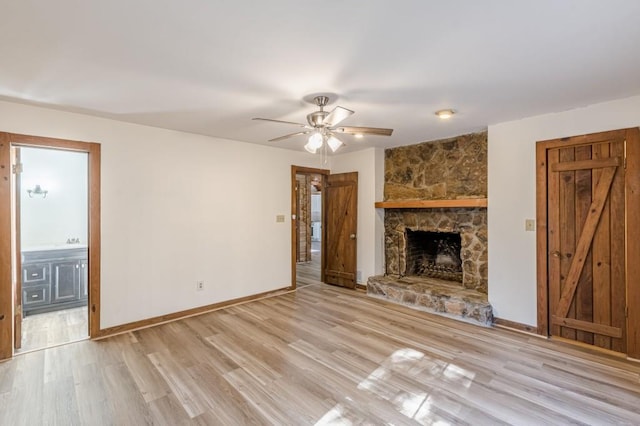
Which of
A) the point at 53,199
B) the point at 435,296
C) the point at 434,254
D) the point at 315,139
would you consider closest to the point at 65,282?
the point at 53,199

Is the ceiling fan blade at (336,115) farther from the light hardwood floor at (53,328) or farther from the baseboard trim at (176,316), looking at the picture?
the light hardwood floor at (53,328)

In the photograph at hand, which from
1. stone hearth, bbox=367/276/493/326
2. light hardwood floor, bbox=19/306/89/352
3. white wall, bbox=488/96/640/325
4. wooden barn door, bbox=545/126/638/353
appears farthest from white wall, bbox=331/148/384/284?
light hardwood floor, bbox=19/306/89/352

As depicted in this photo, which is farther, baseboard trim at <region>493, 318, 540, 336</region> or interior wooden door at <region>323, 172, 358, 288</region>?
interior wooden door at <region>323, 172, 358, 288</region>

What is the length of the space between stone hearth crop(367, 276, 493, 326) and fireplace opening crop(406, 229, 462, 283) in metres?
0.27

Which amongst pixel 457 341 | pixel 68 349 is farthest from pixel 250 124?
pixel 457 341

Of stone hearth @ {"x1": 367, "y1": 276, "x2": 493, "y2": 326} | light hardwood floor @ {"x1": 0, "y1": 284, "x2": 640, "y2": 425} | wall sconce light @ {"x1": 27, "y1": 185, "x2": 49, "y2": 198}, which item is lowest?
light hardwood floor @ {"x1": 0, "y1": 284, "x2": 640, "y2": 425}

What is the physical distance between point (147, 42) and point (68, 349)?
3084mm

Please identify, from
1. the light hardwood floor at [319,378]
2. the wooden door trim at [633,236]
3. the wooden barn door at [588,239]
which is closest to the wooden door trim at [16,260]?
the light hardwood floor at [319,378]

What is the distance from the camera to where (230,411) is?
7.04 feet

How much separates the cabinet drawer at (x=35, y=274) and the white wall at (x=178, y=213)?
1522 millimetres

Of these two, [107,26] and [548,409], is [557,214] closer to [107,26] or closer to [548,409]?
[548,409]

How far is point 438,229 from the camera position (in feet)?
15.3

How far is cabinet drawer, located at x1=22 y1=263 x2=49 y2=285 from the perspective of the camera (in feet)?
13.3

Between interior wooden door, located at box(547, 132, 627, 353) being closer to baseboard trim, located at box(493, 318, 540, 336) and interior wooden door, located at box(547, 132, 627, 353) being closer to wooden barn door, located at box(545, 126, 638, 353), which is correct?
wooden barn door, located at box(545, 126, 638, 353)
